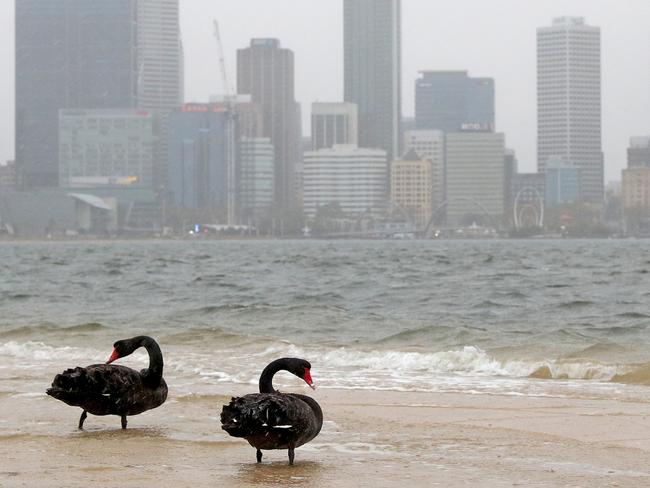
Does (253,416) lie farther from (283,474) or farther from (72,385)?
(72,385)

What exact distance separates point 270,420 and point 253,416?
0.41ft

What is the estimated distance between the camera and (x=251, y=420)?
9156 millimetres

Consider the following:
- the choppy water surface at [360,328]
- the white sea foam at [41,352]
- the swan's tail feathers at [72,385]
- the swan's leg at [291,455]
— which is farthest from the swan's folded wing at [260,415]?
the white sea foam at [41,352]

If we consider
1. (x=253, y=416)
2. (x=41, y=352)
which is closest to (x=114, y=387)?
(x=253, y=416)

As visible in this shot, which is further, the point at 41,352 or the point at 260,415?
the point at 41,352

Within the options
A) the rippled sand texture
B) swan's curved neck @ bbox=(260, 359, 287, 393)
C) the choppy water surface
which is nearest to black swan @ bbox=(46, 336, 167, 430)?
the rippled sand texture

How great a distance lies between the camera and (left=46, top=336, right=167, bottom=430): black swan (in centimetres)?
1088

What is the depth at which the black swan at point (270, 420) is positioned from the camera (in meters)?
9.16

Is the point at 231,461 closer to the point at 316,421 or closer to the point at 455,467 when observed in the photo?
the point at 316,421

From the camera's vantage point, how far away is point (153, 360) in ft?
37.1

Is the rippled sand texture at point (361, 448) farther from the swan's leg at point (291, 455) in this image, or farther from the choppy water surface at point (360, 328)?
the choppy water surface at point (360, 328)

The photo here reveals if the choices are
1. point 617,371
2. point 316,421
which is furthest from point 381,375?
point 316,421

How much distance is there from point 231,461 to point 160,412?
290cm

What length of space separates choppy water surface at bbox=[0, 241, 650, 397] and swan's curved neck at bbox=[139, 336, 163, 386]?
277cm
